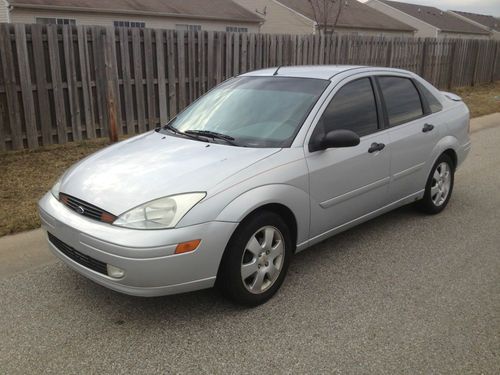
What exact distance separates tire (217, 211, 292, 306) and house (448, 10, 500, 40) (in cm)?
5497

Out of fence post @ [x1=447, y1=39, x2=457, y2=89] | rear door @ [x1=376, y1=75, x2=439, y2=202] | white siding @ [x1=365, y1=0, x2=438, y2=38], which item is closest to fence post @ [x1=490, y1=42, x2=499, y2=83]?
fence post @ [x1=447, y1=39, x2=457, y2=89]

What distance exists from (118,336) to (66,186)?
1178 millimetres

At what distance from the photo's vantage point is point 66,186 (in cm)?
353

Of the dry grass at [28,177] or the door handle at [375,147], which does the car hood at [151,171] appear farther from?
the dry grass at [28,177]

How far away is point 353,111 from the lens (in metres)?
4.22

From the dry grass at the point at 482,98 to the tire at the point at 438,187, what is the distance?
29.6 ft

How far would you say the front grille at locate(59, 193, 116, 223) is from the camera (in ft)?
10.1

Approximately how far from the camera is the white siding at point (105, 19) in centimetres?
1811

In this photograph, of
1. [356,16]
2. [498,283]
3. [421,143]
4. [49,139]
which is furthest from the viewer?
[356,16]

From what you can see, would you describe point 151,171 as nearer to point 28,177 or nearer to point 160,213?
point 160,213

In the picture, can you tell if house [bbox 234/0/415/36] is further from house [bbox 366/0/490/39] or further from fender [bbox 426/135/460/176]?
fender [bbox 426/135/460/176]

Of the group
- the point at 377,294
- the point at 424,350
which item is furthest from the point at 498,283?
the point at 424,350

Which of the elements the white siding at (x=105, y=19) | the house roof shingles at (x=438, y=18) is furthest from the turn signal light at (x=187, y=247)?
the house roof shingles at (x=438, y=18)

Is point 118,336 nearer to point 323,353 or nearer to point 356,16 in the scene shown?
point 323,353
